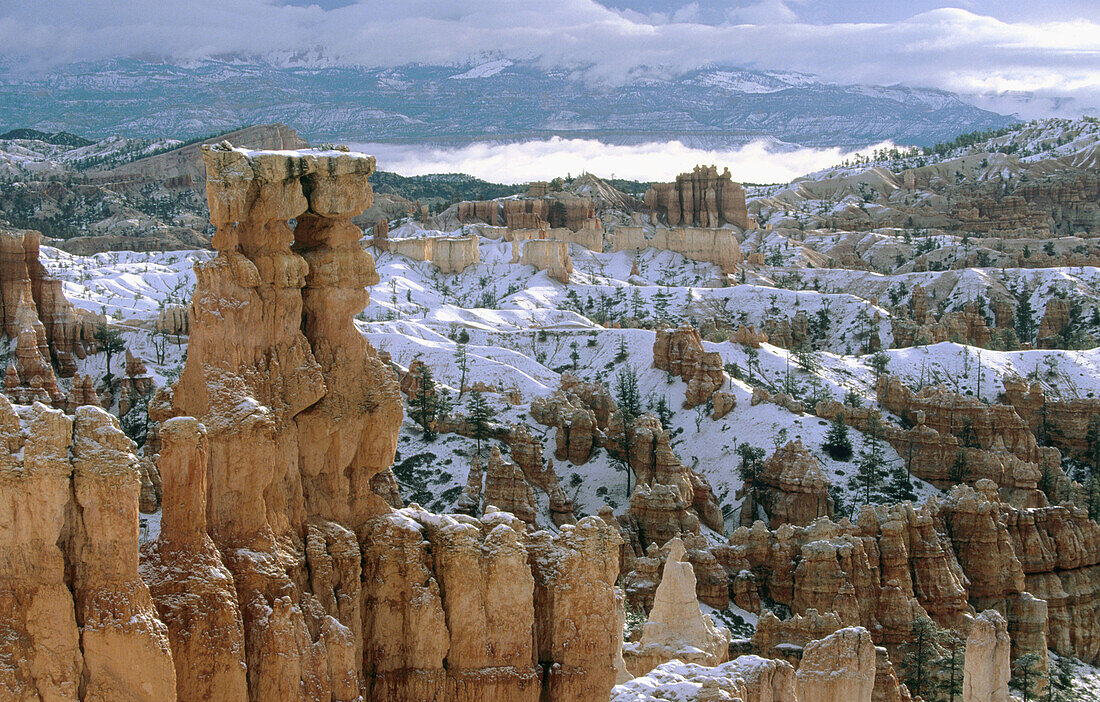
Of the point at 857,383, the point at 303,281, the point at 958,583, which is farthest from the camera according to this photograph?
the point at 857,383

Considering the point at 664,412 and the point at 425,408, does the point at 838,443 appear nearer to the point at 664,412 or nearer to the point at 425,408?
the point at 664,412

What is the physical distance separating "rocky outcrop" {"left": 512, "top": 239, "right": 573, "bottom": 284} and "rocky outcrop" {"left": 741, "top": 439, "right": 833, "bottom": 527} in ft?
256

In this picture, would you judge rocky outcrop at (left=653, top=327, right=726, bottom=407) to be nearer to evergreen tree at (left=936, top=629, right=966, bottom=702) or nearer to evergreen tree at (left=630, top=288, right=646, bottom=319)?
evergreen tree at (left=630, top=288, right=646, bottom=319)

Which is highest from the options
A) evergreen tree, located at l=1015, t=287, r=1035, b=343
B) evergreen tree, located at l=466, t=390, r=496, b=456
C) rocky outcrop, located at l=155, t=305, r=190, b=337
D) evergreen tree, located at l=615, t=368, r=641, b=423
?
rocky outcrop, located at l=155, t=305, r=190, b=337

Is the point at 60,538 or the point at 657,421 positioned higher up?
the point at 60,538

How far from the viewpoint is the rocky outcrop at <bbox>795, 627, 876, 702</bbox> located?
87.1 feet

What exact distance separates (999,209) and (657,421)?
13251 centimetres

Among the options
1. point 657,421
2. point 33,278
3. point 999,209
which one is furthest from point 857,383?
point 999,209

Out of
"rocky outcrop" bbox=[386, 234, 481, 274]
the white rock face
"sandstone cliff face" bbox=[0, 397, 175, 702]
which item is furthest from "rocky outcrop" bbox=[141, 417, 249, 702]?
"rocky outcrop" bbox=[386, 234, 481, 274]

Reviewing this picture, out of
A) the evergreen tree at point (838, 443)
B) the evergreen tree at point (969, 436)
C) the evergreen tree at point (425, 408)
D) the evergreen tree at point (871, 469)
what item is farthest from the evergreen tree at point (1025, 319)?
the evergreen tree at point (425, 408)

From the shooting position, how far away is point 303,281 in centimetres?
2216

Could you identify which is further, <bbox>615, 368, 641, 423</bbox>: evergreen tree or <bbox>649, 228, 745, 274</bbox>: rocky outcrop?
<bbox>649, 228, 745, 274</bbox>: rocky outcrop

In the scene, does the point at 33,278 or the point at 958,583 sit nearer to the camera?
the point at 958,583

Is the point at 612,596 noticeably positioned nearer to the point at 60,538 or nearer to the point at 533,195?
the point at 60,538
